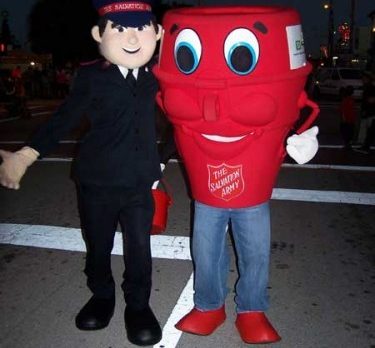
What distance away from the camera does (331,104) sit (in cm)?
1875

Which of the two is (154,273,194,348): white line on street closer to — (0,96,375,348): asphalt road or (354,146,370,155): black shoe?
(0,96,375,348): asphalt road

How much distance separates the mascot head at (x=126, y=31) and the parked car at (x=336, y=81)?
61.9 feet

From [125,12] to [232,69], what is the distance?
2.21ft

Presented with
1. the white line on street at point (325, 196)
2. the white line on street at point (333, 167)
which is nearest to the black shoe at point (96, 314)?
the white line on street at point (325, 196)

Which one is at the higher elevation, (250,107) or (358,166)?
(250,107)

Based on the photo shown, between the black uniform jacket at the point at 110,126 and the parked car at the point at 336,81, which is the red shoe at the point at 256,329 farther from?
the parked car at the point at 336,81

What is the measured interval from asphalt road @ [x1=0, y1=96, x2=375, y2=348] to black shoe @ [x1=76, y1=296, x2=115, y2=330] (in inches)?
2.3

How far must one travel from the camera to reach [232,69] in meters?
2.45

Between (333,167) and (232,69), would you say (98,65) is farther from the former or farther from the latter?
(333,167)

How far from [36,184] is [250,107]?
17.6ft

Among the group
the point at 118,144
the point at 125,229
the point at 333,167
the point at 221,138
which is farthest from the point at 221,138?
the point at 333,167

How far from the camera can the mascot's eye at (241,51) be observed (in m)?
2.43

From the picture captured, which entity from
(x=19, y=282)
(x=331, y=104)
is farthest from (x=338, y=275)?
(x=331, y=104)

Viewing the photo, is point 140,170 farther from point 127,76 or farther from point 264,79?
point 264,79
